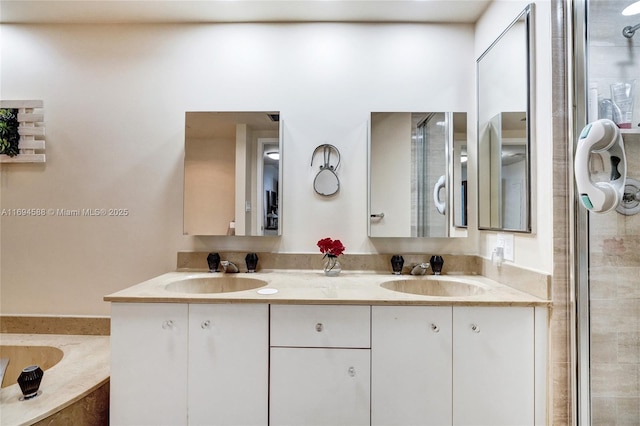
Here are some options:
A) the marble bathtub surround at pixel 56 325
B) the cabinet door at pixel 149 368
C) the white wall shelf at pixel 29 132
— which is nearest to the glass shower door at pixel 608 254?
the cabinet door at pixel 149 368

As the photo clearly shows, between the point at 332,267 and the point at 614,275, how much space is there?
4.19ft

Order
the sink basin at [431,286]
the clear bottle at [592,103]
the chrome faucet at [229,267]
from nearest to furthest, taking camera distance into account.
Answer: the clear bottle at [592,103] < the sink basin at [431,286] < the chrome faucet at [229,267]

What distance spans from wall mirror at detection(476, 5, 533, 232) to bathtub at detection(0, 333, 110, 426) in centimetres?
216

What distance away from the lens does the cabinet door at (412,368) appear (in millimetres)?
1280

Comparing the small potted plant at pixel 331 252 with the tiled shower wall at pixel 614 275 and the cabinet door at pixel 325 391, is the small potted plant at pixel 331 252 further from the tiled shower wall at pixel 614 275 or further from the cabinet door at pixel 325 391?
the tiled shower wall at pixel 614 275

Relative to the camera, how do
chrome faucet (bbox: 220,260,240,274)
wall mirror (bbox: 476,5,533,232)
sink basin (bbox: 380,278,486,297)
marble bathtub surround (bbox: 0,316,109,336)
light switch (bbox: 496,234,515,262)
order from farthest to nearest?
marble bathtub surround (bbox: 0,316,109,336) → chrome faucet (bbox: 220,260,240,274) → sink basin (bbox: 380,278,486,297) → light switch (bbox: 496,234,515,262) → wall mirror (bbox: 476,5,533,232)

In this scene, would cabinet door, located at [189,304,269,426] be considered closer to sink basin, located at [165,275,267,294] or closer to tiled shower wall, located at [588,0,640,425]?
sink basin, located at [165,275,267,294]

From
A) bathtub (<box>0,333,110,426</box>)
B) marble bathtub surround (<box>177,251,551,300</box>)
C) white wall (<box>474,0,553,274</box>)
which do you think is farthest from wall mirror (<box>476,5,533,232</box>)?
bathtub (<box>0,333,110,426</box>)

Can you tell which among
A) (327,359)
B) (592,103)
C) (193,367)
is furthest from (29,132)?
(592,103)

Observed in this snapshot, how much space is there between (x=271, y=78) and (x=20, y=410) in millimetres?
2019

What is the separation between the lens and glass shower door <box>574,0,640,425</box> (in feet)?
4.03

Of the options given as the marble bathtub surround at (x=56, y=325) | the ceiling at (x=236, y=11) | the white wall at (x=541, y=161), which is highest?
the ceiling at (x=236, y=11)

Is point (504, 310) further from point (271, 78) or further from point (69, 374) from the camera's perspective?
point (69, 374)

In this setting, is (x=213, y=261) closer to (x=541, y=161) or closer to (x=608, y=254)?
(x=541, y=161)
